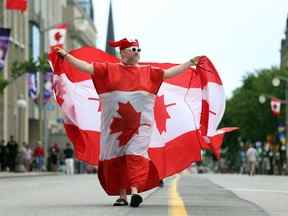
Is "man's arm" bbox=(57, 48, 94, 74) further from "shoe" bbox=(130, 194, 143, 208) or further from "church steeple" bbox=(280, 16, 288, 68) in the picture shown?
"church steeple" bbox=(280, 16, 288, 68)

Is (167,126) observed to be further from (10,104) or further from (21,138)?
(21,138)

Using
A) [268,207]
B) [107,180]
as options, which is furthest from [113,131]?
[268,207]

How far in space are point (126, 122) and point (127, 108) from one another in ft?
0.59

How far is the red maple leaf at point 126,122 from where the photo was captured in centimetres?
1262

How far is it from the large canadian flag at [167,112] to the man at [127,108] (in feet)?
3.47

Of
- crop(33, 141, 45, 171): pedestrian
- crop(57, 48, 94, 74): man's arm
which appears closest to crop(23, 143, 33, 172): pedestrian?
crop(33, 141, 45, 171): pedestrian

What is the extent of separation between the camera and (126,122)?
12648 mm

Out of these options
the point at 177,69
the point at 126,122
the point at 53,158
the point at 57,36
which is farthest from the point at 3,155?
the point at 126,122

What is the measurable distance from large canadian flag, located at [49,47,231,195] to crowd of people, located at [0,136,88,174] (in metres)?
30.9

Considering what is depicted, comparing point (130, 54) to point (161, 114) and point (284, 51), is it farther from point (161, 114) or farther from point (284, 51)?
point (284, 51)

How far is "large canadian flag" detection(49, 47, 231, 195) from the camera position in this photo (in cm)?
1409

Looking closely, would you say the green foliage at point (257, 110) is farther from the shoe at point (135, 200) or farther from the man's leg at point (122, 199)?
the shoe at point (135, 200)

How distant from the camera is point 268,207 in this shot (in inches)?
548

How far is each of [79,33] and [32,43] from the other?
39.6 m
